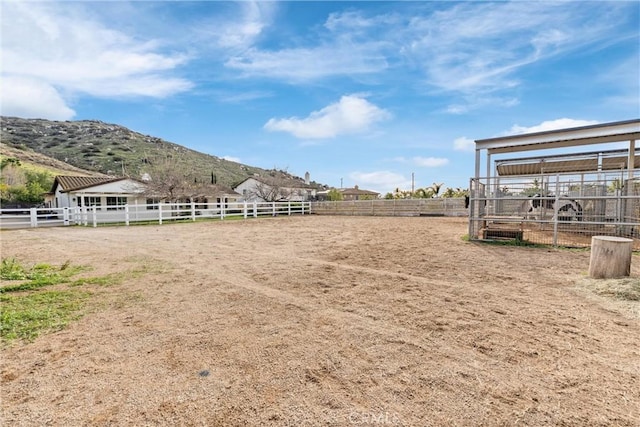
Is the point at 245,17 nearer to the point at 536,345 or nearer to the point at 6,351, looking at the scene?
the point at 6,351

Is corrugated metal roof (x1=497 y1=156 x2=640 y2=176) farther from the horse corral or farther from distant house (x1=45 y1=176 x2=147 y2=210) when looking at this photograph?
distant house (x1=45 y1=176 x2=147 y2=210)

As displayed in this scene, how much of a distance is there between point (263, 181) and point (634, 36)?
28.1 meters

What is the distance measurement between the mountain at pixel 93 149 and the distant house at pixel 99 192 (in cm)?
1554

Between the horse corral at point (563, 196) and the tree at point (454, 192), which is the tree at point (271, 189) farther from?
the horse corral at point (563, 196)

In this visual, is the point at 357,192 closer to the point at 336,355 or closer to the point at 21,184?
the point at 21,184

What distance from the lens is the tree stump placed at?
15.3 feet

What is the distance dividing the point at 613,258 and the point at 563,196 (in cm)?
529

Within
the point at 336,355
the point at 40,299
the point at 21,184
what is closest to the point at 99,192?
the point at 40,299

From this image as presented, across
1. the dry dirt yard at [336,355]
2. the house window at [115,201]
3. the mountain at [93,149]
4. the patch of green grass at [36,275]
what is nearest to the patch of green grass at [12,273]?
the patch of green grass at [36,275]

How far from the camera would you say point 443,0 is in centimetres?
824

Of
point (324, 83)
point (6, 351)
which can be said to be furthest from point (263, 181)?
point (6, 351)

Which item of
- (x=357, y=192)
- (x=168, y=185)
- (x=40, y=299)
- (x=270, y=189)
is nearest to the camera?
(x=40, y=299)

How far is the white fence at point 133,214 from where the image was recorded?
16.0 meters

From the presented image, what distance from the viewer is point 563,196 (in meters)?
9.05
